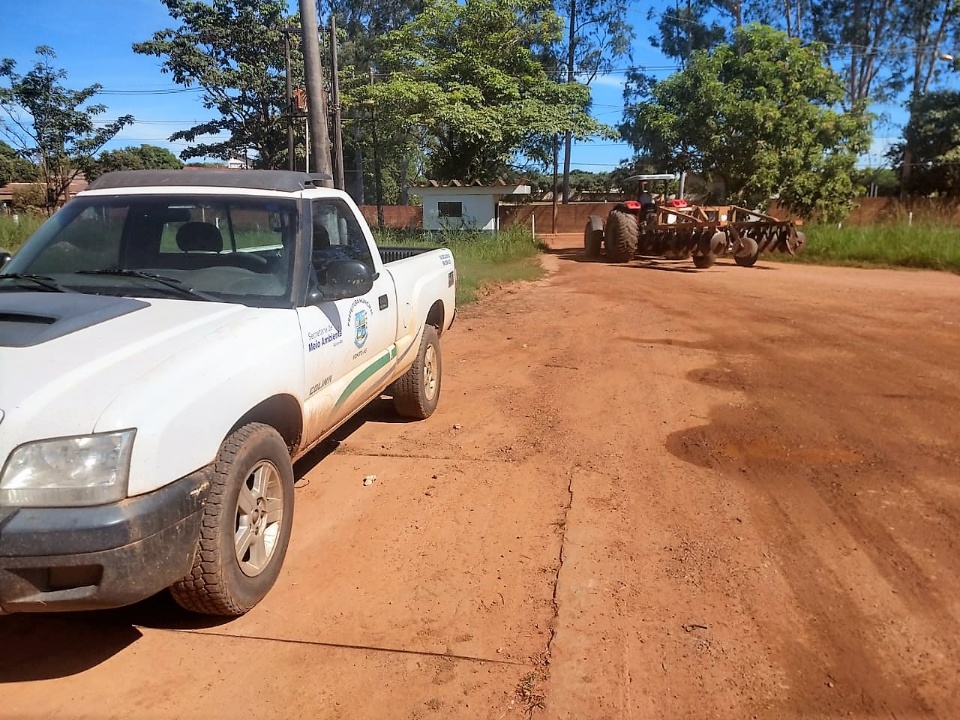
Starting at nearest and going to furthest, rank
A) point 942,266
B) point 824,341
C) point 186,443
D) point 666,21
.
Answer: point 186,443 → point 824,341 → point 942,266 → point 666,21

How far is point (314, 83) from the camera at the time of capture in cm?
1168

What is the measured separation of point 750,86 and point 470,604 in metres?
27.7

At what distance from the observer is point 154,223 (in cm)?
421

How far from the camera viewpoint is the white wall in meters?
31.1

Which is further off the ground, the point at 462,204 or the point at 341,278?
the point at 341,278

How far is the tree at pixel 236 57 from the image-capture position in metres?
31.0

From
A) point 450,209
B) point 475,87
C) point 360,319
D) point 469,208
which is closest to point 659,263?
point 475,87

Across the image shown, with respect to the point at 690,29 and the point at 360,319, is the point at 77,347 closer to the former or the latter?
the point at 360,319

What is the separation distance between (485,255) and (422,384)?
46.3 ft

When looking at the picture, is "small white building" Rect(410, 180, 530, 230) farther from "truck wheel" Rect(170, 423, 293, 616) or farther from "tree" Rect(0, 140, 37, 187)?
"truck wheel" Rect(170, 423, 293, 616)

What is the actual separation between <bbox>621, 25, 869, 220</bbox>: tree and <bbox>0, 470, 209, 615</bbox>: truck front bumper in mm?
24819

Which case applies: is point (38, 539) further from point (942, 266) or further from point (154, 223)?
point (942, 266)

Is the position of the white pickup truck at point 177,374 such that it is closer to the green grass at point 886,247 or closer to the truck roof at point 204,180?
the truck roof at point 204,180

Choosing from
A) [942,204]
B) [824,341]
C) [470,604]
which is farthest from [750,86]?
[470,604]
